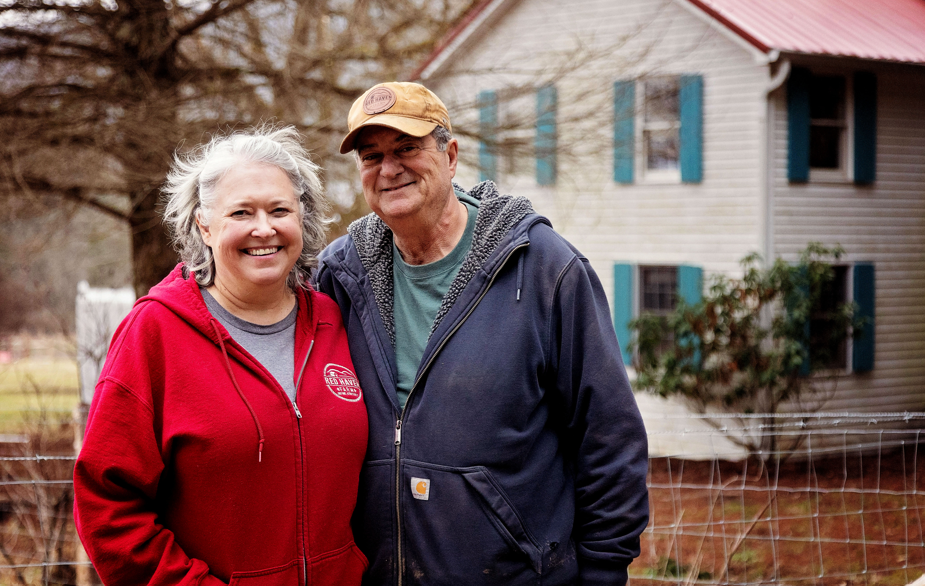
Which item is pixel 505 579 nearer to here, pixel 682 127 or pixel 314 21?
pixel 314 21

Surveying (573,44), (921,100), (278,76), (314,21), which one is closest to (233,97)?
(278,76)

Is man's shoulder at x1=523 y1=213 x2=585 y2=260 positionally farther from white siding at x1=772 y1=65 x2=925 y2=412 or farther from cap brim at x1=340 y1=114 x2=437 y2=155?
white siding at x1=772 y1=65 x2=925 y2=412

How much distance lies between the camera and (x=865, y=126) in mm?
11453

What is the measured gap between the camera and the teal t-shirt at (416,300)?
2.48m

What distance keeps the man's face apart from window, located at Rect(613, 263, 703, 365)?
31.3ft

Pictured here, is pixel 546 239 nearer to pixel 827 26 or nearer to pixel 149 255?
pixel 149 255

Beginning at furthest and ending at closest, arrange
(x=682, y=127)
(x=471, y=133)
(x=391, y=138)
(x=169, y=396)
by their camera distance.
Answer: (x=682, y=127) → (x=471, y=133) → (x=391, y=138) → (x=169, y=396)

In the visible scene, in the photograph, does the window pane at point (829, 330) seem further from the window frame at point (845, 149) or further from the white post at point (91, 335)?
the white post at point (91, 335)

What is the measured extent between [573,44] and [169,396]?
1062cm

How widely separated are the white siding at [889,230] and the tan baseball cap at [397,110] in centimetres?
966

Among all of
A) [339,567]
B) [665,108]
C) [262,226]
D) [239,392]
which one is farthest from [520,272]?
[665,108]

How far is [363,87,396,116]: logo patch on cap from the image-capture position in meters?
2.44

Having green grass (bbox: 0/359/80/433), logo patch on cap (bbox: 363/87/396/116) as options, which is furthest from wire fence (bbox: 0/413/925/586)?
logo patch on cap (bbox: 363/87/396/116)

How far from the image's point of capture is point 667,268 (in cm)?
1196
